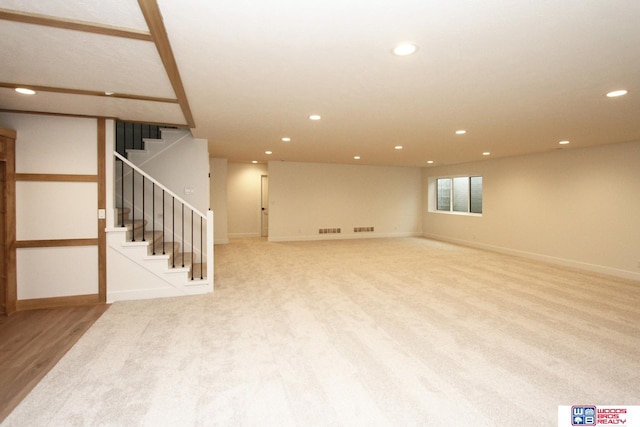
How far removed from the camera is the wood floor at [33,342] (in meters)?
2.31

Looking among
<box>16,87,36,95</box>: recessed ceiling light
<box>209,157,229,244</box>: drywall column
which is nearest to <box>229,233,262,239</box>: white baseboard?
<box>209,157,229,244</box>: drywall column

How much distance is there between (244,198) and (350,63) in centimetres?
782

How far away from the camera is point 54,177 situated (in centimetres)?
390

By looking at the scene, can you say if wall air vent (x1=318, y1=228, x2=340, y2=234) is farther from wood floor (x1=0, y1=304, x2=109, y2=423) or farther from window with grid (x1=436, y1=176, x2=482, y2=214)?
wood floor (x1=0, y1=304, x2=109, y2=423)

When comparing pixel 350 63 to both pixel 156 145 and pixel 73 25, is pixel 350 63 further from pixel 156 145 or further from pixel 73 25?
pixel 156 145

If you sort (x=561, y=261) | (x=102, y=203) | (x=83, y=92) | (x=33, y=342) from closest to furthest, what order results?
(x=33, y=342), (x=83, y=92), (x=102, y=203), (x=561, y=261)

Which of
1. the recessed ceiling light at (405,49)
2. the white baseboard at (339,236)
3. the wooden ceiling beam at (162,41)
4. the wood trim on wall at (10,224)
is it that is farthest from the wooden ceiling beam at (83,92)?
the white baseboard at (339,236)

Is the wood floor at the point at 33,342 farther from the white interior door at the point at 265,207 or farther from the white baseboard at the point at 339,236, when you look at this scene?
the white interior door at the point at 265,207

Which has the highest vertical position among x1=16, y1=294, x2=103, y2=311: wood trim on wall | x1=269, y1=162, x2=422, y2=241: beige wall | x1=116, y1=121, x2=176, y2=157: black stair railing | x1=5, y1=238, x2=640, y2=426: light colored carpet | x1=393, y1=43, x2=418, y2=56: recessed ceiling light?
x1=116, y1=121, x2=176, y2=157: black stair railing

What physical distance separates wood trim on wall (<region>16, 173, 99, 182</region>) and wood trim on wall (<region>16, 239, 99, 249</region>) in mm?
770

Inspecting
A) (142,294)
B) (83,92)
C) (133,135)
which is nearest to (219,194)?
(133,135)

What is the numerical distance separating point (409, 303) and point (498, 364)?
148cm

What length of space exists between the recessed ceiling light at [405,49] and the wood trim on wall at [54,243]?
166 inches

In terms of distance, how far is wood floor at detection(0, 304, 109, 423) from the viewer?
91.0 inches
